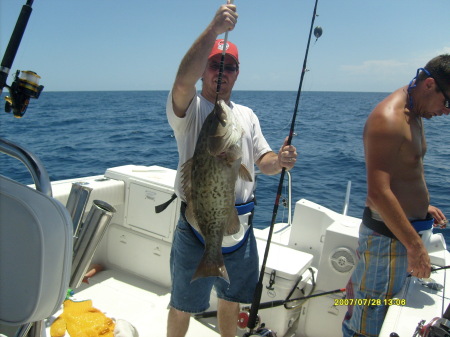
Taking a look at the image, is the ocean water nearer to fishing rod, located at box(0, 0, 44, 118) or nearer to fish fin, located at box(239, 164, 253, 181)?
fish fin, located at box(239, 164, 253, 181)

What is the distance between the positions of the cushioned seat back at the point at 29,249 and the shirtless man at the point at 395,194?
6.45 ft

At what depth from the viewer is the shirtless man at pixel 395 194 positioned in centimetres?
240

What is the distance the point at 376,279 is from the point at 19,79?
2.34 meters

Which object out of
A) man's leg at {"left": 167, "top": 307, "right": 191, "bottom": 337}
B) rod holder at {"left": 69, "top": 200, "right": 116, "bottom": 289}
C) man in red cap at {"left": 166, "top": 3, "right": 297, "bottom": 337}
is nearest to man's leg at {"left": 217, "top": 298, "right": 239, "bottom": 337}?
man in red cap at {"left": 166, "top": 3, "right": 297, "bottom": 337}

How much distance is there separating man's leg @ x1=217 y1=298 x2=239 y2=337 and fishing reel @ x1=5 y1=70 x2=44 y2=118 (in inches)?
75.7

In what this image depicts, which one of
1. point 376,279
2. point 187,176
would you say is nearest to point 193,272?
point 187,176

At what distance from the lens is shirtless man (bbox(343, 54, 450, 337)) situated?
2.40 metres

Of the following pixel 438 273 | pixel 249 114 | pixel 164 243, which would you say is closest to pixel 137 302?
pixel 164 243

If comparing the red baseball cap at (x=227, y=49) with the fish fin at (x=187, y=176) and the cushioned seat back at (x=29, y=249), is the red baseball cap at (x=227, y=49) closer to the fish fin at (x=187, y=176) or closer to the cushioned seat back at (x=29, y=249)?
the fish fin at (x=187, y=176)

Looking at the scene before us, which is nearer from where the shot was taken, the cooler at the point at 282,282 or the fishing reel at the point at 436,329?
the fishing reel at the point at 436,329

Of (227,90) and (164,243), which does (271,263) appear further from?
(227,90)

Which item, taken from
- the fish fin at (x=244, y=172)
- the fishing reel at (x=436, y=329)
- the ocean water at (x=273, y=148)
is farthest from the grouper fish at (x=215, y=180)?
the ocean water at (x=273, y=148)

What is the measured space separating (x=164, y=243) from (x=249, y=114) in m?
2.05

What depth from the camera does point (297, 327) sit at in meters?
3.55
